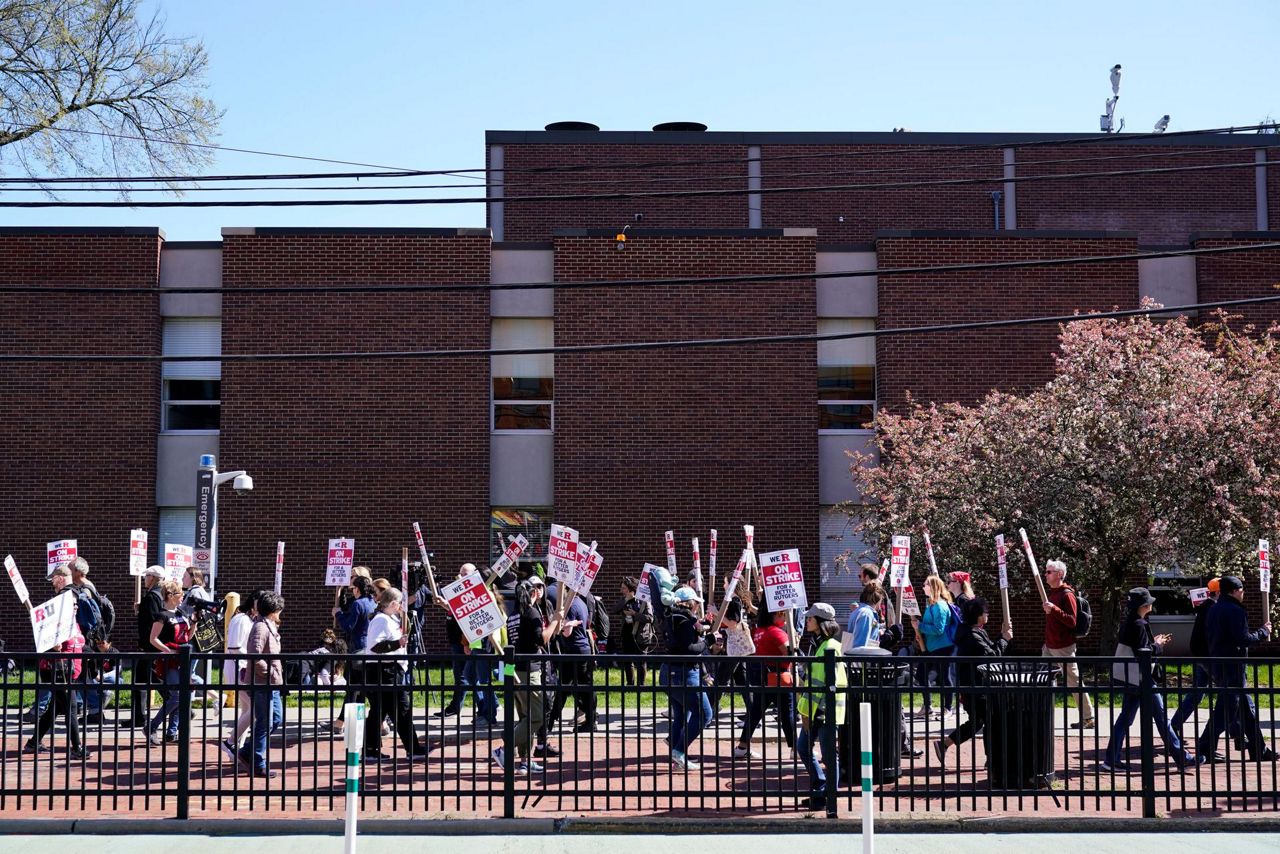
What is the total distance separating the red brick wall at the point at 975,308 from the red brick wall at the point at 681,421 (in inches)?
65.4

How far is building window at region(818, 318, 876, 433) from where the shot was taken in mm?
26266

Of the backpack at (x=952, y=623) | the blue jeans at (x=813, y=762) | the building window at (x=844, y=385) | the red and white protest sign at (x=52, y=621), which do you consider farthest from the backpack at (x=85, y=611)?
the building window at (x=844, y=385)

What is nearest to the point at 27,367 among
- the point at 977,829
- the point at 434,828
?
the point at 434,828

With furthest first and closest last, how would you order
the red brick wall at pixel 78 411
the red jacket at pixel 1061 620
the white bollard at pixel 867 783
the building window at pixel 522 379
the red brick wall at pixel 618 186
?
the red brick wall at pixel 618 186 → the building window at pixel 522 379 → the red brick wall at pixel 78 411 → the red jacket at pixel 1061 620 → the white bollard at pixel 867 783

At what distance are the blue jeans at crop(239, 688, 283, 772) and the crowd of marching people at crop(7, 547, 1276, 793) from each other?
0.02 m

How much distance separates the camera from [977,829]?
10391 millimetres

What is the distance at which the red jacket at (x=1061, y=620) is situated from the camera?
1425 cm

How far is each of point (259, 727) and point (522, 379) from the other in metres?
15.1

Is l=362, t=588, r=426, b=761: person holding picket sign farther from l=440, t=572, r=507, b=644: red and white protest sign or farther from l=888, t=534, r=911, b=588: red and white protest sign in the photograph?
l=888, t=534, r=911, b=588: red and white protest sign

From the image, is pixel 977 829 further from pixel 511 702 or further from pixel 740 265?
pixel 740 265

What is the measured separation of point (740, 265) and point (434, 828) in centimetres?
1727

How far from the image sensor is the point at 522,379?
2606 centimetres

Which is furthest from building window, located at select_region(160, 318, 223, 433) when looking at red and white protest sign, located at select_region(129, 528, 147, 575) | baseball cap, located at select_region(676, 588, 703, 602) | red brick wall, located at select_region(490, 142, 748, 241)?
baseball cap, located at select_region(676, 588, 703, 602)

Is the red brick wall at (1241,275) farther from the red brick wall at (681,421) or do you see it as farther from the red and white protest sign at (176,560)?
the red and white protest sign at (176,560)
